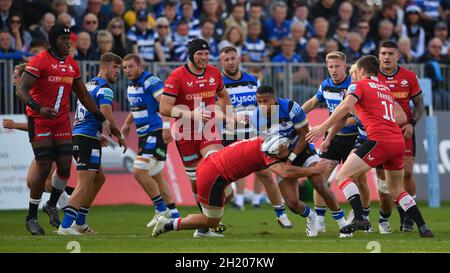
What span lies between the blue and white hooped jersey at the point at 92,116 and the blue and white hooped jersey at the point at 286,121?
260 centimetres

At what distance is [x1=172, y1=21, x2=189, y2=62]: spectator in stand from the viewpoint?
24.6 metres

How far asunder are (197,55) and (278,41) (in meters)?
10.3

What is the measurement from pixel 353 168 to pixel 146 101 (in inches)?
175

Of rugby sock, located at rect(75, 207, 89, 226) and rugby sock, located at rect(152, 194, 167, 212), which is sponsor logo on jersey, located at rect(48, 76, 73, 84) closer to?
rugby sock, located at rect(75, 207, 89, 226)

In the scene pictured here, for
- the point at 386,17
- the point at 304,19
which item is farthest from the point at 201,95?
the point at 386,17

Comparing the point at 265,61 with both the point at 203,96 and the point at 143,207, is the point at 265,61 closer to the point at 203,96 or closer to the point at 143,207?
the point at 143,207

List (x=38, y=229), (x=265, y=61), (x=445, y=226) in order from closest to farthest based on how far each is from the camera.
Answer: (x=38, y=229) < (x=445, y=226) < (x=265, y=61)

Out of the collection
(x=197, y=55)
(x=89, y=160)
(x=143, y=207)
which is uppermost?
(x=197, y=55)

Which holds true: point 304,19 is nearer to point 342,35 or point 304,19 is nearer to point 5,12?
point 342,35

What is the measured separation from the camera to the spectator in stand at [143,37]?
24094mm

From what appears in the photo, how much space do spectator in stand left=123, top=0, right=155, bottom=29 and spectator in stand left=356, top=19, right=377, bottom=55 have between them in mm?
5608

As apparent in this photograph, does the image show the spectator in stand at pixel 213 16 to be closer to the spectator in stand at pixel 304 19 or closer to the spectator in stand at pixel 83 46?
the spectator in stand at pixel 304 19
